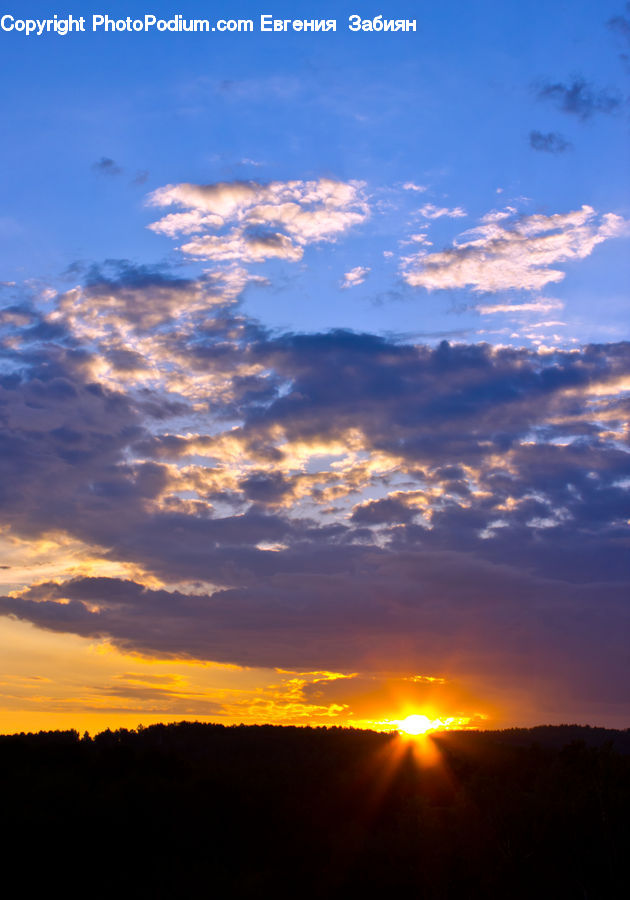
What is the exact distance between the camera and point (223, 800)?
120 ft

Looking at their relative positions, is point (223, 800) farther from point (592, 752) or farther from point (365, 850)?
point (592, 752)

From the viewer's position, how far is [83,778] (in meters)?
38.7

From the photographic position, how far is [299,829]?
35500 mm

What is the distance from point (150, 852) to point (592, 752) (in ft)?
54.1

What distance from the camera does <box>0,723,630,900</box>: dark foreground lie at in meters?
25.0

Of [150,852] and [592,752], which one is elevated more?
[592,752]

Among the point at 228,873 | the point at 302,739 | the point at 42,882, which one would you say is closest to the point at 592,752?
the point at 228,873

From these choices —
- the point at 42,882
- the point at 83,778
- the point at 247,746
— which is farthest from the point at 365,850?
the point at 247,746

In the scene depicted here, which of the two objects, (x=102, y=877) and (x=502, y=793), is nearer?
(x=102, y=877)

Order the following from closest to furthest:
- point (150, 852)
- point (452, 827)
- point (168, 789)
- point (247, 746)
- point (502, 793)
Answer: point (452, 827), point (150, 852), point (502, 793), point (168, 789), point (247, 746)

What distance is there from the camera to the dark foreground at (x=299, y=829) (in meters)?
25.0

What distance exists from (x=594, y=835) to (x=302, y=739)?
41431mm

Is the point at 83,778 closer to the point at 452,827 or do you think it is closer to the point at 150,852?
the point at 150,852

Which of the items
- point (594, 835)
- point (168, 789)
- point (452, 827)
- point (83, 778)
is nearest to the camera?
point (594, 835)
